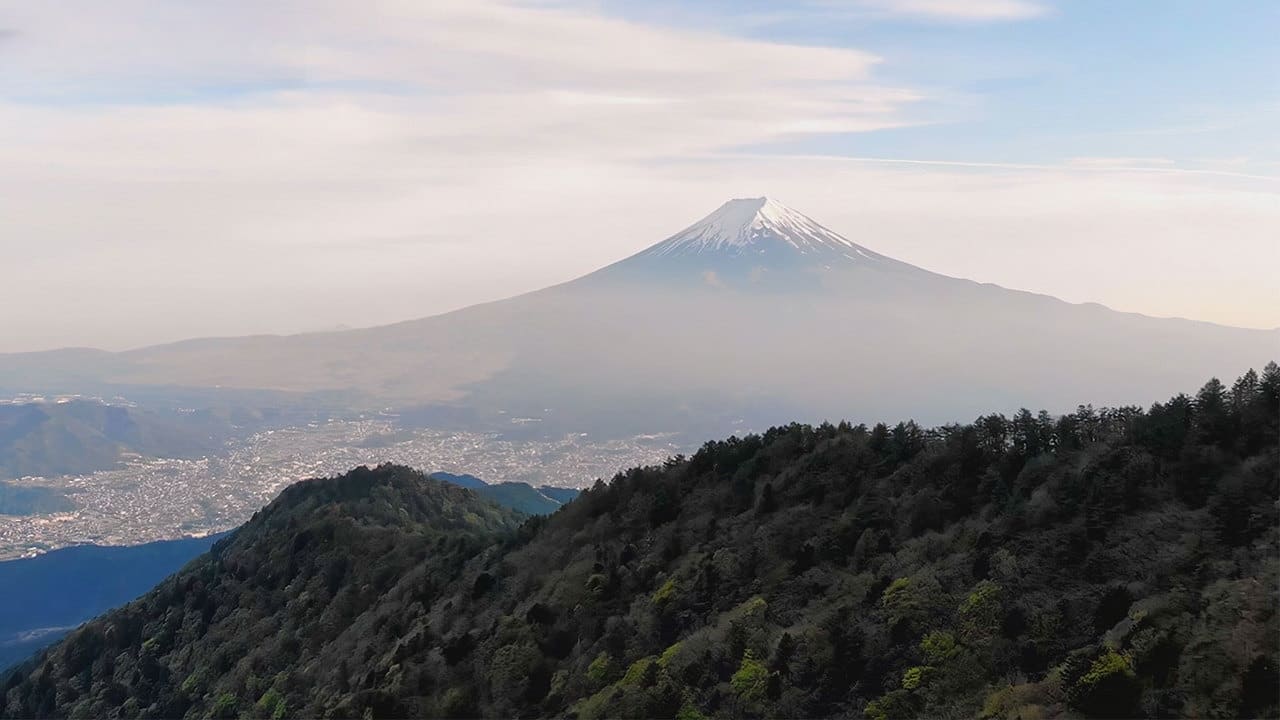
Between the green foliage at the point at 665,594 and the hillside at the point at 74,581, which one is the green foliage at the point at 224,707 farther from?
the hillside at the point at 74,581

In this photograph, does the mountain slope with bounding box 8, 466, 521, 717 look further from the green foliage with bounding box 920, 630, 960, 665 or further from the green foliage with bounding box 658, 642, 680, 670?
the green foliage with bounding box 920, 630, 960, 665

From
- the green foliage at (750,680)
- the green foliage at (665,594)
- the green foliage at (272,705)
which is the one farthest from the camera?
the green foliage at (272,705)

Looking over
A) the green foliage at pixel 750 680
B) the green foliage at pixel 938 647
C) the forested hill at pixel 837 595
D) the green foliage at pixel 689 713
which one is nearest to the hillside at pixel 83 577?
the forested hill at pixel 837 595

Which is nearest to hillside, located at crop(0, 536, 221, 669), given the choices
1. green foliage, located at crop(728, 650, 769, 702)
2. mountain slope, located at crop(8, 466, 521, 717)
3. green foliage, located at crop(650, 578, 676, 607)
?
mountain slope, located at crop(8, 466, 521, 717)

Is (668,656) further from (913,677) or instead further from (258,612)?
(258,612)

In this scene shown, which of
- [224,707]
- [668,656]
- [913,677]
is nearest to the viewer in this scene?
[913,677]

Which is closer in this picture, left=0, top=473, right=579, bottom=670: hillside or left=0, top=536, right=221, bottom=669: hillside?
left=0, top=473, right=579, bottom=670: hillside

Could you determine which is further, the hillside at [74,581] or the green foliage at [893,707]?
the hillside at [74,581]

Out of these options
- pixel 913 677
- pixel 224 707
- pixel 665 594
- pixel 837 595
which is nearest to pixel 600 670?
pixel 665 594

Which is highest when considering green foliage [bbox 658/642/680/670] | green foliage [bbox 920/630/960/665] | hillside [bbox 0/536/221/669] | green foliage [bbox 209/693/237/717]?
green foliage [bbox 920/630/960/665]
